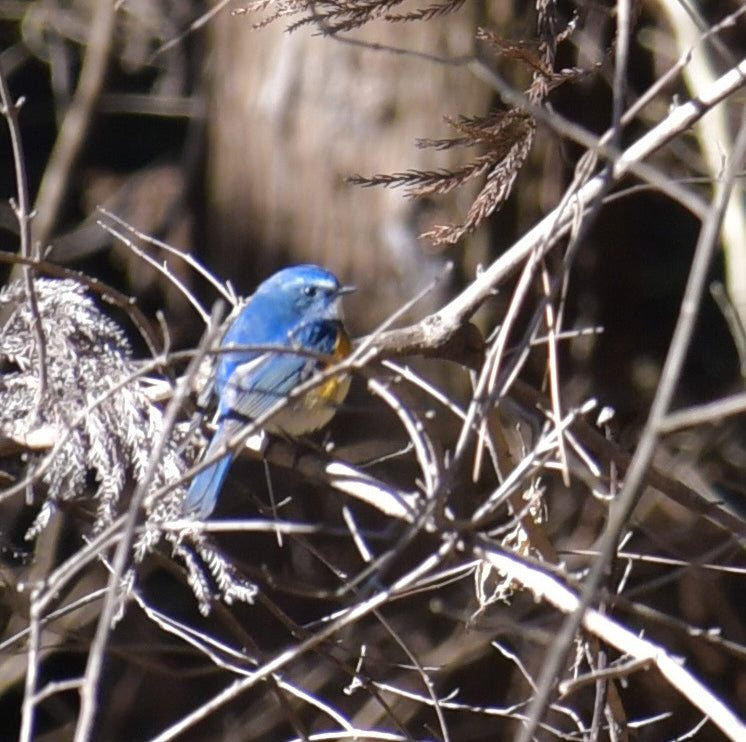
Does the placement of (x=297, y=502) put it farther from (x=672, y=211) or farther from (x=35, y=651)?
(x=35, y=651)

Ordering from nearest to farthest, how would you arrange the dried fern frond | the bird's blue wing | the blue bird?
the dried fern frond
the blue bird
the bird's blue wing

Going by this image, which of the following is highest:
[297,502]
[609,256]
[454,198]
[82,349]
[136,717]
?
[82,349]

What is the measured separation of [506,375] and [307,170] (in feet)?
14.0

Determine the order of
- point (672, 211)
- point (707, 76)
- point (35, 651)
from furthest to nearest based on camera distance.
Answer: point (672, 211) < point (707, 76) < point (35, 651)

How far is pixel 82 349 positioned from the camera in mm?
2678

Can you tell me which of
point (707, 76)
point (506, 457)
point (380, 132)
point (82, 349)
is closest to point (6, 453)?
point (82, 349)

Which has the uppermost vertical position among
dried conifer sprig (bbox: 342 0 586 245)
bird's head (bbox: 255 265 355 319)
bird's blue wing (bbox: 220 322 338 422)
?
dried conifer sprig (bbox: 342 0 586 245)

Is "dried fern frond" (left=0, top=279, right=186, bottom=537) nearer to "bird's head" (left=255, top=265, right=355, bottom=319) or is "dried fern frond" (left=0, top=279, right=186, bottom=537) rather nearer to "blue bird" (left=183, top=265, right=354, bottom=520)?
"blue bird" (left=183, top=265, right=354, bottom=520)

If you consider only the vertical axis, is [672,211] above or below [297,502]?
above

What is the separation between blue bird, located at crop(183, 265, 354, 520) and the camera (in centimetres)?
380

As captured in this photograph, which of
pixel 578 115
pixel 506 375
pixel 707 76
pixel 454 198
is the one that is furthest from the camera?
pixel 578 115

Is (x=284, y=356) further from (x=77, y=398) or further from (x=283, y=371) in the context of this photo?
(x=77, y=398)

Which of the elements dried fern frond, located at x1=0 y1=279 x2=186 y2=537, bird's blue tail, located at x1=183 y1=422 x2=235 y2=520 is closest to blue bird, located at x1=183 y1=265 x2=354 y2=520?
bird's blue tail, located at x1=183 y1=422 x2=235 y2=520

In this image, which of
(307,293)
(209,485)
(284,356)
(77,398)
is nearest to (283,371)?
(284,356)
